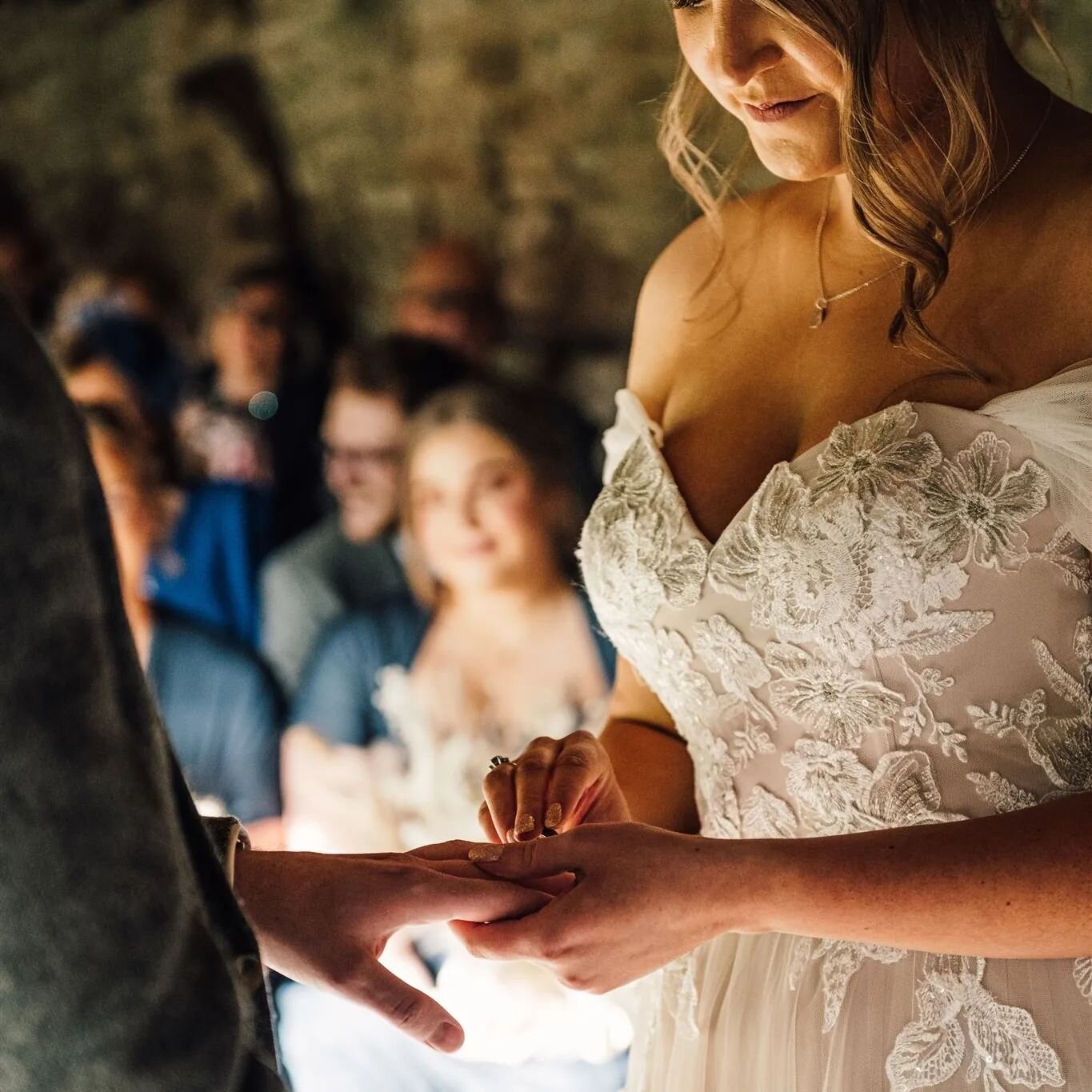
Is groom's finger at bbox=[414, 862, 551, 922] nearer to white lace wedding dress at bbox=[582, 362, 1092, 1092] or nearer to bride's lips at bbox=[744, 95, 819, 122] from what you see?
white lace wedding dress at bbox=[582, 362, 1092, 1092]

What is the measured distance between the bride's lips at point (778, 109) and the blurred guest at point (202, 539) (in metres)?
2.52

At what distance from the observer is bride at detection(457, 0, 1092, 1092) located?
912 millimetres

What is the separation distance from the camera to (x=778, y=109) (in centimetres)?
106

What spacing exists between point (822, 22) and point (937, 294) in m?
0.26

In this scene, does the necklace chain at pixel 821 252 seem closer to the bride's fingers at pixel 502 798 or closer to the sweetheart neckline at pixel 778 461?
the sweetheart neckline at pixel 778 461

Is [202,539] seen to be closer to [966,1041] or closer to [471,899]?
[471,899]

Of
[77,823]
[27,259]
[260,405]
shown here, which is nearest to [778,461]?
[77,823]

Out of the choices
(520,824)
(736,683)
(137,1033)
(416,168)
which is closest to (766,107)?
(736,683)

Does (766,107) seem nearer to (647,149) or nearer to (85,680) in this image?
(85,680)

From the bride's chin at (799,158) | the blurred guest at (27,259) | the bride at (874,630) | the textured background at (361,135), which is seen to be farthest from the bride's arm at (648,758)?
the blurred guest at (27,259)

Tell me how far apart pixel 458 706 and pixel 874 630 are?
75.8 inches

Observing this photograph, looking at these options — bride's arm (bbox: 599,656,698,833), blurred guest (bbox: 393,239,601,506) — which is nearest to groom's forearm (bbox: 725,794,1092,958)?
bride's arm (bbox: 599,656,698,833)

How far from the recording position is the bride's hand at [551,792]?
1039mm

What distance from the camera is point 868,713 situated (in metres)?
1.04
